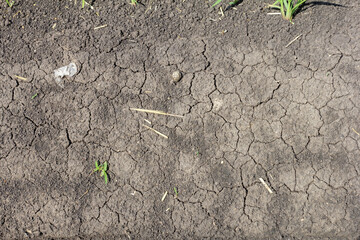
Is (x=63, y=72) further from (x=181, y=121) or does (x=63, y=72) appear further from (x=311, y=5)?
(x=311, y=5)

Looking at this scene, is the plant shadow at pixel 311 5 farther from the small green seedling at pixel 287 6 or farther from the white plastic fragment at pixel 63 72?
the white plastic fragment at pixel 63 72

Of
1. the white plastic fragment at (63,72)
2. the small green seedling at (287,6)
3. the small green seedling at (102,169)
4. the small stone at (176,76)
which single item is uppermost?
the small green seedling at (287,6)

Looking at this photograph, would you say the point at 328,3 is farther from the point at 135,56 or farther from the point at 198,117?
the point at 135,56

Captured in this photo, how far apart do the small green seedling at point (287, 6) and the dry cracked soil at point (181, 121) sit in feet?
0.37

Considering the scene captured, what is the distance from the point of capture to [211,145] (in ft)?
9.38

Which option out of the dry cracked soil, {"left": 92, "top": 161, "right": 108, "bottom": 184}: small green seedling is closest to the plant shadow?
the dry cracked soil

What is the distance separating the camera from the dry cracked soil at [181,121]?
108 inches

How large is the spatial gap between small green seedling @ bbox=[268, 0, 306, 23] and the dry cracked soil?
0.11m

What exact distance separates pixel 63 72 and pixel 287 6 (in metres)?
2.31

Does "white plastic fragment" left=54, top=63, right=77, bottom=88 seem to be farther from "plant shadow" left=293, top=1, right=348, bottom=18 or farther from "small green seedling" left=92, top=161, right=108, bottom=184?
"plant shadow" left=293, top=1, right=348, bottom=18

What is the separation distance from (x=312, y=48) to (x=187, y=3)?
1349 mm

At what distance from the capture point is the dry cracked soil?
2.75 m

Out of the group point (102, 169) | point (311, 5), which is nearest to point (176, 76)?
point (102, 169)

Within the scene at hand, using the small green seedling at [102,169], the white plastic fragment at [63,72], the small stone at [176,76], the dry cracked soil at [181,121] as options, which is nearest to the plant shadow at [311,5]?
the dry cracked soil at [181,121]
